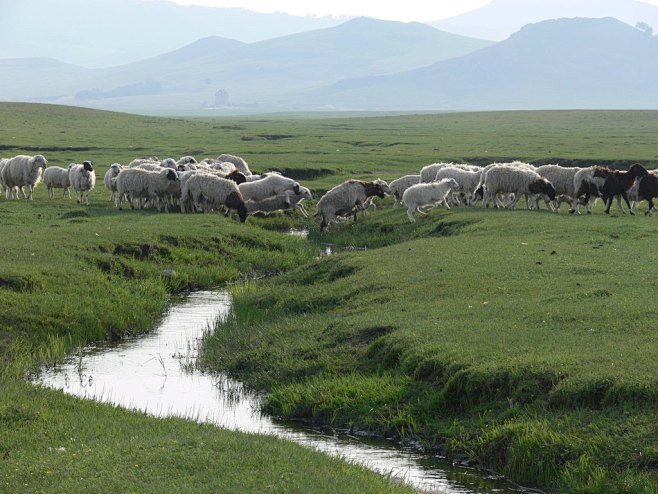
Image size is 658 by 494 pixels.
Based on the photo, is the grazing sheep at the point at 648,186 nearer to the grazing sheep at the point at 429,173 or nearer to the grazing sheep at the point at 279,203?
the grazing sheep at the point at 429,173

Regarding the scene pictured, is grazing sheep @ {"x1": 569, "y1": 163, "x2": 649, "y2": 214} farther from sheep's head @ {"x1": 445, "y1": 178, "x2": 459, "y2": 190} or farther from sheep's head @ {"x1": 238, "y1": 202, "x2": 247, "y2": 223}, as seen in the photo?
sheep's head @ {"x1": 238, "y1": 202, "x2": 247, "y2": 223}

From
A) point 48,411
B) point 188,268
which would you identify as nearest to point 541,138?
point 188,268

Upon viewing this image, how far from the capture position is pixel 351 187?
103ft

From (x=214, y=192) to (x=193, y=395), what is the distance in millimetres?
17821

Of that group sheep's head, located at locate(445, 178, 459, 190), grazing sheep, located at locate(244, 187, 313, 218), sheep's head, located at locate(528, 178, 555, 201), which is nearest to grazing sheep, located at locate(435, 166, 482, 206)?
sheep's head, located at locate(445, 178, 459, 190)

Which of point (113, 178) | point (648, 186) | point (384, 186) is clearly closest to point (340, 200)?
point (384, 186)

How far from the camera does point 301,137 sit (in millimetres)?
95562

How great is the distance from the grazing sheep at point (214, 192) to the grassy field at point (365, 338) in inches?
55.2

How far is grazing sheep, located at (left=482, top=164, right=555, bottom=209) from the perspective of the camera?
95.2ft

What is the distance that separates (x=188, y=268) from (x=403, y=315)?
9.68m

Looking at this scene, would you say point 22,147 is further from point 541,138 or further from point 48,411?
point 48,411

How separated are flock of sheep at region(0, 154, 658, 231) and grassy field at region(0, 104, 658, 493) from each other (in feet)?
3.64

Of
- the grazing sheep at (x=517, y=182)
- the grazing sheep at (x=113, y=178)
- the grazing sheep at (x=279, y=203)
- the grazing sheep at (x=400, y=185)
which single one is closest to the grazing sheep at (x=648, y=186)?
the grazing sheep at (x=517, y=182)

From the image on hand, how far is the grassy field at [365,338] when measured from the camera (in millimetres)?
9805
